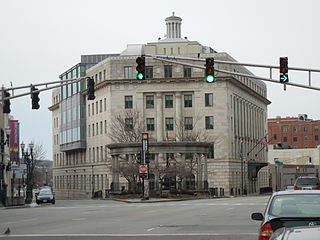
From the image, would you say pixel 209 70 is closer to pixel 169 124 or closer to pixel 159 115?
pixel 169 124

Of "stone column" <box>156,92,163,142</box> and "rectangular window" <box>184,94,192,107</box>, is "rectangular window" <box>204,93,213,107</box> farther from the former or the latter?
"stone column" <box>156,92,163,142</box>

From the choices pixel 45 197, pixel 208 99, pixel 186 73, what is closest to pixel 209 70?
pixel 45 197

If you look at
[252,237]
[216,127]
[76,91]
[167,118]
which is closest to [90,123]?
[76,91]

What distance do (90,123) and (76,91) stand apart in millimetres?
6624

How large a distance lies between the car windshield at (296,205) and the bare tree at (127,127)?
72.9 metres

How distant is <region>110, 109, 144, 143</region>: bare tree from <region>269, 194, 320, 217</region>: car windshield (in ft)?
239

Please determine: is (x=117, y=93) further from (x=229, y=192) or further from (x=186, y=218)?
(x=186, y=218)

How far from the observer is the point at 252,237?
68.8ft

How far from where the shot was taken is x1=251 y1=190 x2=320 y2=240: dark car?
39.0ft

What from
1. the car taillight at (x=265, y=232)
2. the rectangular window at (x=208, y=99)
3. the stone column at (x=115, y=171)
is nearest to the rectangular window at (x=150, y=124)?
the rectangular window at (x=208, y=99)

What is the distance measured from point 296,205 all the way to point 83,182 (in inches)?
3960

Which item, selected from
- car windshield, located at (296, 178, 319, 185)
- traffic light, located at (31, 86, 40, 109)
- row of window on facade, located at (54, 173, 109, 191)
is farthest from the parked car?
row of window on facade, located at (54, 173, 109, 191)

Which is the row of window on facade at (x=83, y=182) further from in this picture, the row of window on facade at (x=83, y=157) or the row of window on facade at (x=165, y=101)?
the row of window on facade at (x=165, y=101)

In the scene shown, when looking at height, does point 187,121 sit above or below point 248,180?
above
